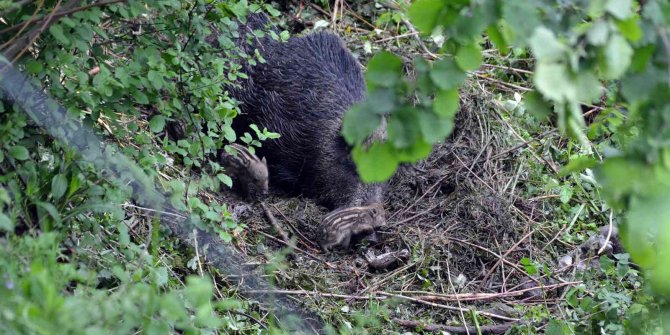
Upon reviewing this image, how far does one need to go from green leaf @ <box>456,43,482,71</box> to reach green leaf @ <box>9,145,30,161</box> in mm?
1789

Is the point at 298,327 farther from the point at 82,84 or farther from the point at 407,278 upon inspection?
the point at 82,84

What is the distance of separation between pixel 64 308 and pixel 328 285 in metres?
2.94

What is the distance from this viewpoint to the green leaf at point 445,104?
2338 mm

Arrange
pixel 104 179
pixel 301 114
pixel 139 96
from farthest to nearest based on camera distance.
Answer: pixel 301 114 → pixel 139 96 → pixel 104 179

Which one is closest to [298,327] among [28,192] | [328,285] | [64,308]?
[328,285]

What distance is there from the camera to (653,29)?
7.43ft

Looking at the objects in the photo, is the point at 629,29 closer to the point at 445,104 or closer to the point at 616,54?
the point at 616,54

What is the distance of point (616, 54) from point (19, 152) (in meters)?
2.24

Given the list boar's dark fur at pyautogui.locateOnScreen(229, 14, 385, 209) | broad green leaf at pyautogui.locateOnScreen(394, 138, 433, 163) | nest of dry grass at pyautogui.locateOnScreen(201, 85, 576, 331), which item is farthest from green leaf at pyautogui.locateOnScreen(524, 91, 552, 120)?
boar's dark fur at pyautogui.locateOnScreen(229, 14, 385, 209)

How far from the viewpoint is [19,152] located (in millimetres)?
3387

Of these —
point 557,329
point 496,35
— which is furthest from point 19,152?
point 557,329

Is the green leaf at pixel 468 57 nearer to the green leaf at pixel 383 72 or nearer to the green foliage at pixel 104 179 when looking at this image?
the green leaf at pixel 383 72

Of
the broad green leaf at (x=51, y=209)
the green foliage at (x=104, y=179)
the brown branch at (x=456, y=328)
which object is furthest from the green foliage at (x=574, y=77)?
the brown branch at (x=456, y=328)

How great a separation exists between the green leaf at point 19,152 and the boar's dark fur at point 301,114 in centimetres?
322
